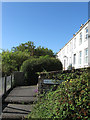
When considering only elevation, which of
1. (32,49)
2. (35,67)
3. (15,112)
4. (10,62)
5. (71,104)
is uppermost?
(32,49)

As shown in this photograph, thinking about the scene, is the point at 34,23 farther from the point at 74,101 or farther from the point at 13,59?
the point at 13,59

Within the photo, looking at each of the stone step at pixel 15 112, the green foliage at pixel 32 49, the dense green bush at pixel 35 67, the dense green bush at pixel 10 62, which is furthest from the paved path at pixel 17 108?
the green foliage at pixel 32 49

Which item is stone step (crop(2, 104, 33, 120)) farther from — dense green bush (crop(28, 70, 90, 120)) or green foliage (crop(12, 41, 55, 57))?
green foliage (crop(12, 41, 55, 57))

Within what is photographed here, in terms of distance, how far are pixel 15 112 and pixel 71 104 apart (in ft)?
5.93

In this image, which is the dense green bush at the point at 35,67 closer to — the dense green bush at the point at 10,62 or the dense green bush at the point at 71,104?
the dense green bush at the point at 10,62

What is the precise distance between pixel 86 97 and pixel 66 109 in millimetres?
493

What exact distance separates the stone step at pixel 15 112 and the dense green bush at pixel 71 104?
43 cm

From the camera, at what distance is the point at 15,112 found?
12.0ft

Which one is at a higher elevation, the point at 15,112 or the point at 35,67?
the point at 35,67

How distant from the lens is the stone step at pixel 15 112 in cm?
348

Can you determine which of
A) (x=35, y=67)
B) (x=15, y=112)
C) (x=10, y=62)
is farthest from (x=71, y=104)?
(x=10, y=62)

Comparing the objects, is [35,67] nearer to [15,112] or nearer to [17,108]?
[17,108]

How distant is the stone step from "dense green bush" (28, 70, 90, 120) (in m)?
0.43

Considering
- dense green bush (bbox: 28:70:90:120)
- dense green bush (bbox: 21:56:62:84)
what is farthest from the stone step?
dense green bush (bbox: 21:56:62:84)
